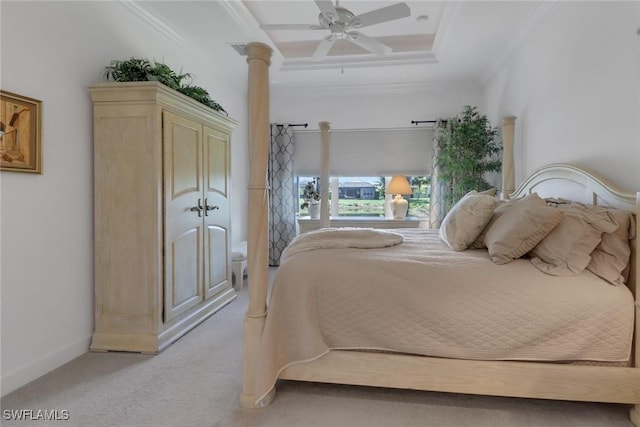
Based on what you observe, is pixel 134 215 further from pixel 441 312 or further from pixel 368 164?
pixel 368 164

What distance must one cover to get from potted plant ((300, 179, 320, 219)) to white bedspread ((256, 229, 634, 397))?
3.22 meters

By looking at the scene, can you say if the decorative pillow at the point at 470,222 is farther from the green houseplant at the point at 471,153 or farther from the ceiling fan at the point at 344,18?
the green houseplant at the point at 471,153

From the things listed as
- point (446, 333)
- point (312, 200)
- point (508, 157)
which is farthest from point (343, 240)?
point (312, 200)

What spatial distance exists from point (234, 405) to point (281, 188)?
3.67 meters

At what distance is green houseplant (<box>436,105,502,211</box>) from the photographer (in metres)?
3.91

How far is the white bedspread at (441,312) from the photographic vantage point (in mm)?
1614

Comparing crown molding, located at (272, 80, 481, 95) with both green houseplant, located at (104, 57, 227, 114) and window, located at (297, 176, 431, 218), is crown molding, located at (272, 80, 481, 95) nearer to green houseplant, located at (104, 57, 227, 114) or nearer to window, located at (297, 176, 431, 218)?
window, located at (297, 176, 431, 218)

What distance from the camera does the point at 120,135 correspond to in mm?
2459

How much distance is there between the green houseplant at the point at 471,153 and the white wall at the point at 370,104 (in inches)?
28.1

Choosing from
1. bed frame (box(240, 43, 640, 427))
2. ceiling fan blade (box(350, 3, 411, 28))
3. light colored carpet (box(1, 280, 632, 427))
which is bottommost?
light colored carpet (box(1, 280, 632, 427))

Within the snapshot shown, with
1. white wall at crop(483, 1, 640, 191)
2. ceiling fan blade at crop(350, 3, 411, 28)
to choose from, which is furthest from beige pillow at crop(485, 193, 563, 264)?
ceiling fan blade at crop(350, 3, 411, 28)

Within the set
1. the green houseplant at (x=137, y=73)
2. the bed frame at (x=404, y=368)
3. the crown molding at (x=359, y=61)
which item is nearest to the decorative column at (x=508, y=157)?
the crown molding at (x=359, y=61)

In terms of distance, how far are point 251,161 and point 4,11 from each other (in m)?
1.63

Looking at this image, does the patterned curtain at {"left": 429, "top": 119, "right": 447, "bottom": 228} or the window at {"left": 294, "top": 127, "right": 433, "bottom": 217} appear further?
the window at {"left": 294, "top": 127, "right": 433, "bottom": 217}
